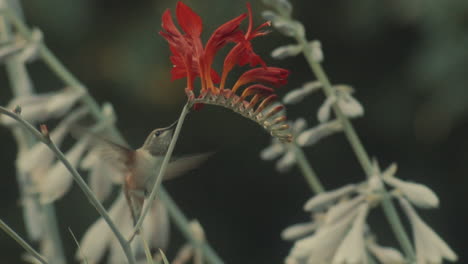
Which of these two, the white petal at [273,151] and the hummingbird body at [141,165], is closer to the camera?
the hummingbird body at [141,165]

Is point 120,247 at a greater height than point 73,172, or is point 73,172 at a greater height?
point 73,172

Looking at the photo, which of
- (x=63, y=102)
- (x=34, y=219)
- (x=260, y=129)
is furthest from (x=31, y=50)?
(x=260, y=129)

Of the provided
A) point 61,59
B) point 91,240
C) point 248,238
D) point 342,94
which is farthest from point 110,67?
point 342,94

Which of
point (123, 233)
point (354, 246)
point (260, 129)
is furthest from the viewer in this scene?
point (260, 129)

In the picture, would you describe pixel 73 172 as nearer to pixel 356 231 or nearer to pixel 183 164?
pixel 183 164

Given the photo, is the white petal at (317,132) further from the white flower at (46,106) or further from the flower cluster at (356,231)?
the white flower at (46,106)

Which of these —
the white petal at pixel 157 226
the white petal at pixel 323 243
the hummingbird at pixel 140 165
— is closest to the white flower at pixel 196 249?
the white petal at pixel 157 226
